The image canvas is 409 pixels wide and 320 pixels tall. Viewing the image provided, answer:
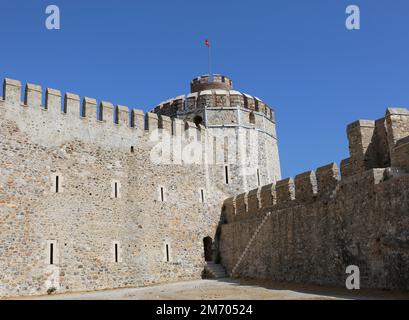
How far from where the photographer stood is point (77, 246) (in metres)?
16.0

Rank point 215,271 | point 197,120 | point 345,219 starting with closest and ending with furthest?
point 345,219 < point 215,271 < point 197,120

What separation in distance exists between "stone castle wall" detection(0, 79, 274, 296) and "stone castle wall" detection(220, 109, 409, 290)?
2.94m

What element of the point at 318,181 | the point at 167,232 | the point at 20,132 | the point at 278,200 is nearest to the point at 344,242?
the point at 318,181

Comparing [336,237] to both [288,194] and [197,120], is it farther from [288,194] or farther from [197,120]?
[197,120]

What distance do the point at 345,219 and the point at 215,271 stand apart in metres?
8.01

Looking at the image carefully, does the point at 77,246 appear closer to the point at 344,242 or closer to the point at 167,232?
the point at 167,232

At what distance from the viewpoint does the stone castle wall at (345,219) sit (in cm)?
1082

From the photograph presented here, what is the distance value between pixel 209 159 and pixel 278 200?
518 cm

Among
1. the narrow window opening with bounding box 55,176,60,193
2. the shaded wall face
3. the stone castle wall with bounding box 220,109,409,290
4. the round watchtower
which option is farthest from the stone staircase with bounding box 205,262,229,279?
the narrow window opening with bounding box 55,176,60,193

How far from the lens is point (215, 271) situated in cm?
1923

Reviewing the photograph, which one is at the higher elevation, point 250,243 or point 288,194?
point 288,194

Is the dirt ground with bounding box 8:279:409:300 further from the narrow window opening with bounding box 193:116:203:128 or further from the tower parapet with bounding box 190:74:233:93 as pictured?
the tower parapet with bounding box 190:74:233:93

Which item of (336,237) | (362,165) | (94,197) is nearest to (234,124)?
(94,197)
